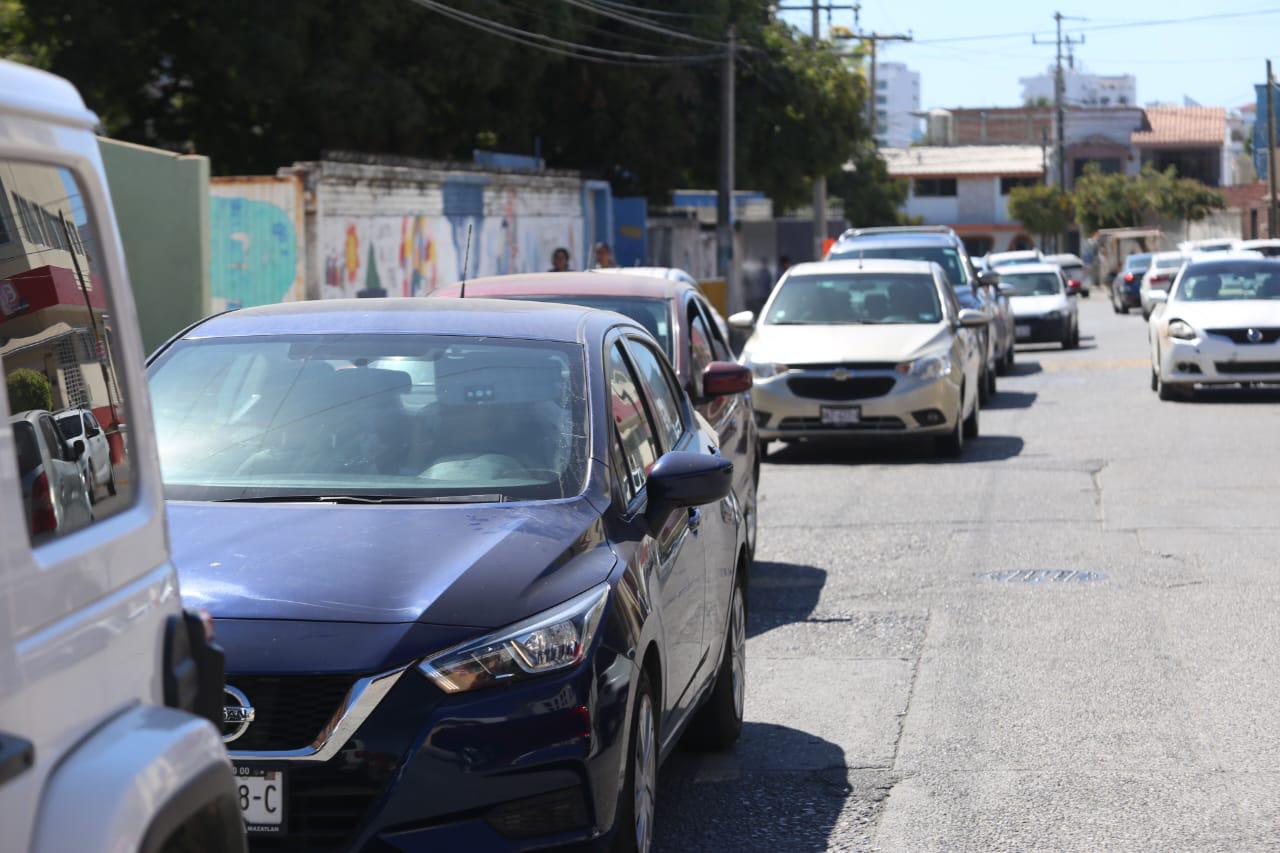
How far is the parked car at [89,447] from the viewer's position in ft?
9.23

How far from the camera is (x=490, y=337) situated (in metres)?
5.79

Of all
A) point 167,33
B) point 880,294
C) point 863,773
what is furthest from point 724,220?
point 863,773

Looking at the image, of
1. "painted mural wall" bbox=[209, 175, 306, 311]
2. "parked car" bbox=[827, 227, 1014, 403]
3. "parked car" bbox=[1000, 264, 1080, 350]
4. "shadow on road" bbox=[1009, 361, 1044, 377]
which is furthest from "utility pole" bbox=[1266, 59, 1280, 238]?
"painted mural wall" bbox=[209, 175, 306, 311]

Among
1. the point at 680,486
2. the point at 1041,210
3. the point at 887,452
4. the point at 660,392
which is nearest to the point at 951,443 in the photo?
the point at 887,452

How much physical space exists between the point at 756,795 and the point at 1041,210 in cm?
9236

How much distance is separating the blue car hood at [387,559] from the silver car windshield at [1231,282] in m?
17.3

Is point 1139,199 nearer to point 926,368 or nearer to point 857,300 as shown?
point 857,300

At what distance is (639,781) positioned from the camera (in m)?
4.79

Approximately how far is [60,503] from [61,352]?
262 mm

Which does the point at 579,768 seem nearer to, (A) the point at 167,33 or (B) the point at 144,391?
(B) the point at 144,391

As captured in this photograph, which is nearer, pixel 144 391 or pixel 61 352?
pixel 61 352

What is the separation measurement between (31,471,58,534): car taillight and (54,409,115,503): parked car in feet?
0.41

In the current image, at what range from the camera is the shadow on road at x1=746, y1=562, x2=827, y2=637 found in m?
8.99

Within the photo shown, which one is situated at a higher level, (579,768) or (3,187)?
(3,187)
